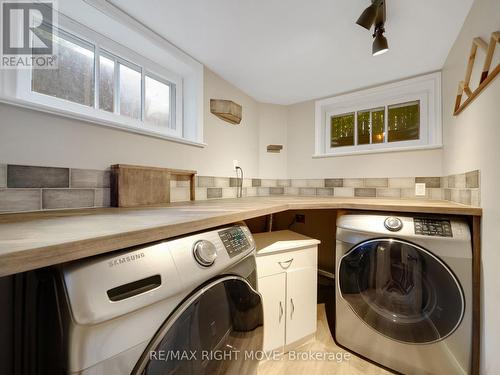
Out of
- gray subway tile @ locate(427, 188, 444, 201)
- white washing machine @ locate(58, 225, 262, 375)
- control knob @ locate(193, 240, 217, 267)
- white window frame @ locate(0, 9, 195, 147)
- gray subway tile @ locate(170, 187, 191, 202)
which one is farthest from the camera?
gray subway tile @ locate(427, 188, 444, 201)

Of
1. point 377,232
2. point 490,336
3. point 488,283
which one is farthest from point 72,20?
point 490,336

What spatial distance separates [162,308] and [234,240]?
0.35 m

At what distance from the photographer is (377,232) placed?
1.17 metres

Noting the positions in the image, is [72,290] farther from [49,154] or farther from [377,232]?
[377,232]

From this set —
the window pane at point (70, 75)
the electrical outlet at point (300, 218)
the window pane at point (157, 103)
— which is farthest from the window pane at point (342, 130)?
the window pane at point (70, 75)

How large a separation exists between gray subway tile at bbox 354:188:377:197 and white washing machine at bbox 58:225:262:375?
5.31 ft

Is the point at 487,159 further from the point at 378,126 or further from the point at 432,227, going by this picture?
the point at 378,126

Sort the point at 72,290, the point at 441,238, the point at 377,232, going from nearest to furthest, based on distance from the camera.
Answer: the point at 72,290
the point at 441,238
the point at 377,232

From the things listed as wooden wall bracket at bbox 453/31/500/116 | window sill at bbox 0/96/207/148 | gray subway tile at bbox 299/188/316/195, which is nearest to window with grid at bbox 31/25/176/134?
window sill at bbox 0/96/207/148

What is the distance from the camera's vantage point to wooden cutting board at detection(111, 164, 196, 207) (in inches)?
44.9

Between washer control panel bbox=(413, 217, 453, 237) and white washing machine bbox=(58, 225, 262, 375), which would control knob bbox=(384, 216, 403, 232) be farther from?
white washing machine bbox=(58, 225, 262, 375)

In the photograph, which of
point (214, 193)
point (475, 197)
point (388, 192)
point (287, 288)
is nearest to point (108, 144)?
point (214, 193)

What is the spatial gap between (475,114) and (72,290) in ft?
5.64

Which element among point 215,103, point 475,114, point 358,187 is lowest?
point 358,187
